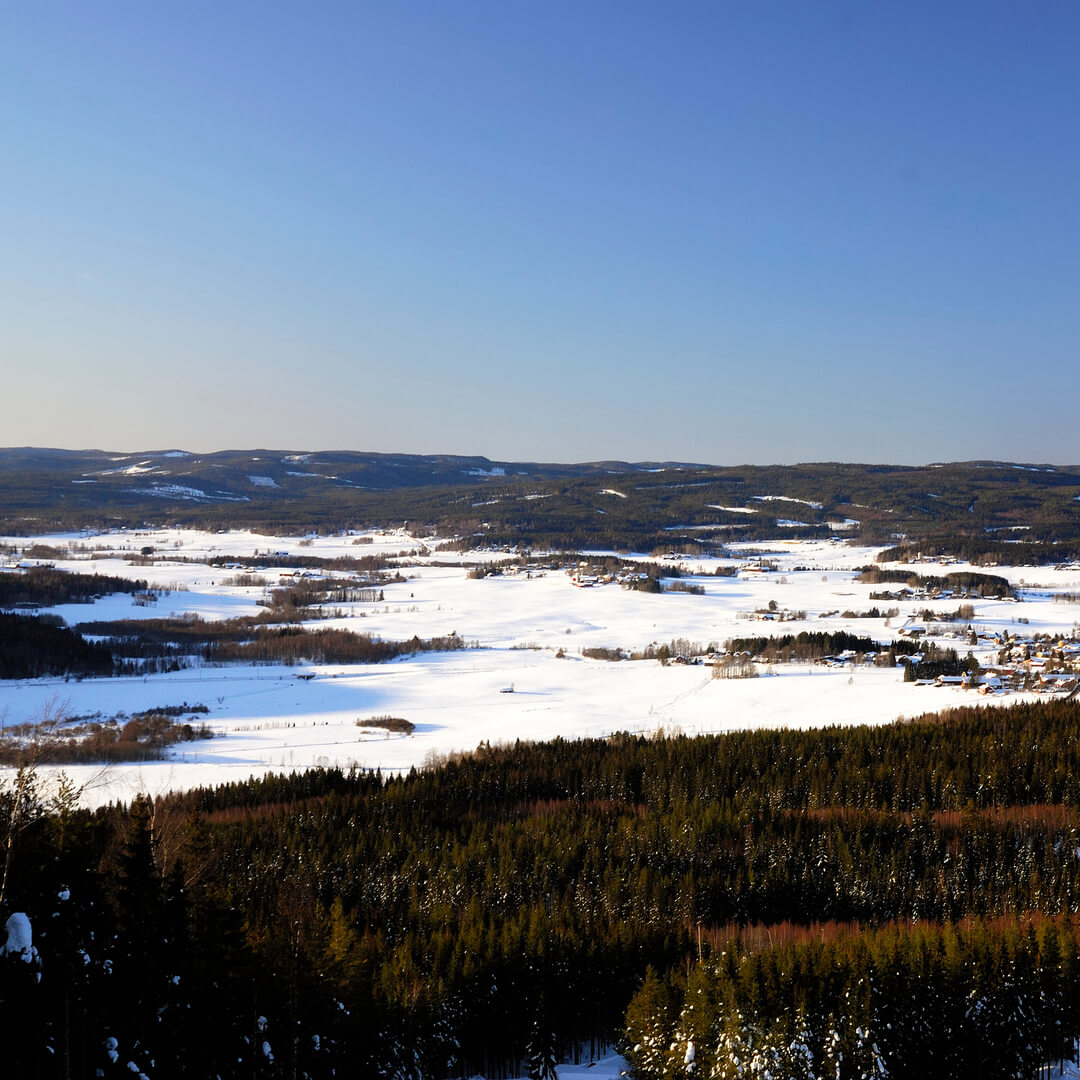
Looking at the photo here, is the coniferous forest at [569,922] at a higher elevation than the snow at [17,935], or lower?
lower

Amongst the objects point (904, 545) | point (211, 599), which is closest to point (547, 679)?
point (211, 599)

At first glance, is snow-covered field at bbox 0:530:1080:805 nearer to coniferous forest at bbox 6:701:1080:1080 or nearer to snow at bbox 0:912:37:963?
coniferous forest at bbox 6:701:1080:1080

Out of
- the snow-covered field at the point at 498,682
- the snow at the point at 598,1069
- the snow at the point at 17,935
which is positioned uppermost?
the snow at the point at 17,935

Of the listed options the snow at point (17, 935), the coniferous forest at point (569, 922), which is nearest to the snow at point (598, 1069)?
the coniferous forest at point (569, 922)

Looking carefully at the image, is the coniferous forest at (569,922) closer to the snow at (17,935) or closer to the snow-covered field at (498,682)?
the snow at (17,935)

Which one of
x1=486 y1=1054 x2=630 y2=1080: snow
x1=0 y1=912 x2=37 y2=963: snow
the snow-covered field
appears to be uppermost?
x1=0 y1=912 x2=37 y2=963: snow

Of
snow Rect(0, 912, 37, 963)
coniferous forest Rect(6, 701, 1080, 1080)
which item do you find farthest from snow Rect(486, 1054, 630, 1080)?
snow Rect(0, 912, 37, 963)
